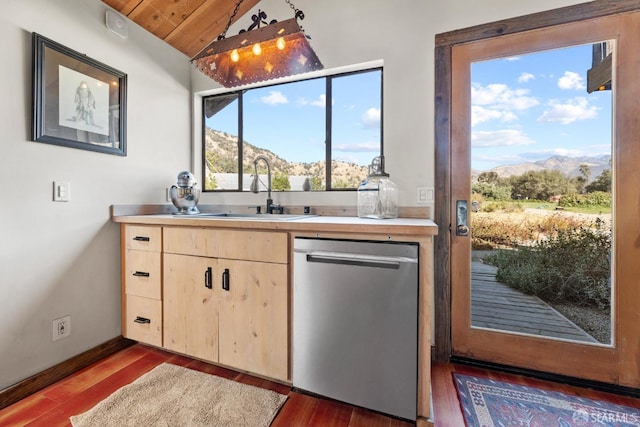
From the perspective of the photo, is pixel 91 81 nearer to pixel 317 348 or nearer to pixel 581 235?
pixel 317 348

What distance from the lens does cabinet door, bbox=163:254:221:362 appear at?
5.47ft

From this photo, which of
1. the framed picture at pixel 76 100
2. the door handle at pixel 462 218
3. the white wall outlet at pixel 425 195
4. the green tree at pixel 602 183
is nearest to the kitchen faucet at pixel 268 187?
the framed picture at pixel 76 100

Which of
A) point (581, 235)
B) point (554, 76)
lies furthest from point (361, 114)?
point (581, 235)

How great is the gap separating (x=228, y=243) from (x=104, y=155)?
116 centimetres

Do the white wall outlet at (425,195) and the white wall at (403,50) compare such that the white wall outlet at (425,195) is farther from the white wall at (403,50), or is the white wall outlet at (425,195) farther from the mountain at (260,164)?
the mountain at (260,164)

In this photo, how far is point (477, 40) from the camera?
5.78 feet

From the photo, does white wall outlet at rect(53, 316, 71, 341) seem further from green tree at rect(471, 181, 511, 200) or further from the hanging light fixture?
green tree at rect(471, 181, 511, 200)

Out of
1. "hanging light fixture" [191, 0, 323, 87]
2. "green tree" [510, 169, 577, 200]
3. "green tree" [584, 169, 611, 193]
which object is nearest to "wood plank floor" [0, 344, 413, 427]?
"green tree" [510, 169, 577, 200]

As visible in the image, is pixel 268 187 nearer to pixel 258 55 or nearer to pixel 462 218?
pixel 258 55

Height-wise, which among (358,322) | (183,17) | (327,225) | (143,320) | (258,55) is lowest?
(143,320)

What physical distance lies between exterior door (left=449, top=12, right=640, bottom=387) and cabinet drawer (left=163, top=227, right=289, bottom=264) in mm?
1177

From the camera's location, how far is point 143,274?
189cm

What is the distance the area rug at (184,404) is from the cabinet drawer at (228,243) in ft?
2.43

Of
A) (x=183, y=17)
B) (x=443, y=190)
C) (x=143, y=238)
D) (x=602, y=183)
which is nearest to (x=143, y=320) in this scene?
(x=143, y=238)
